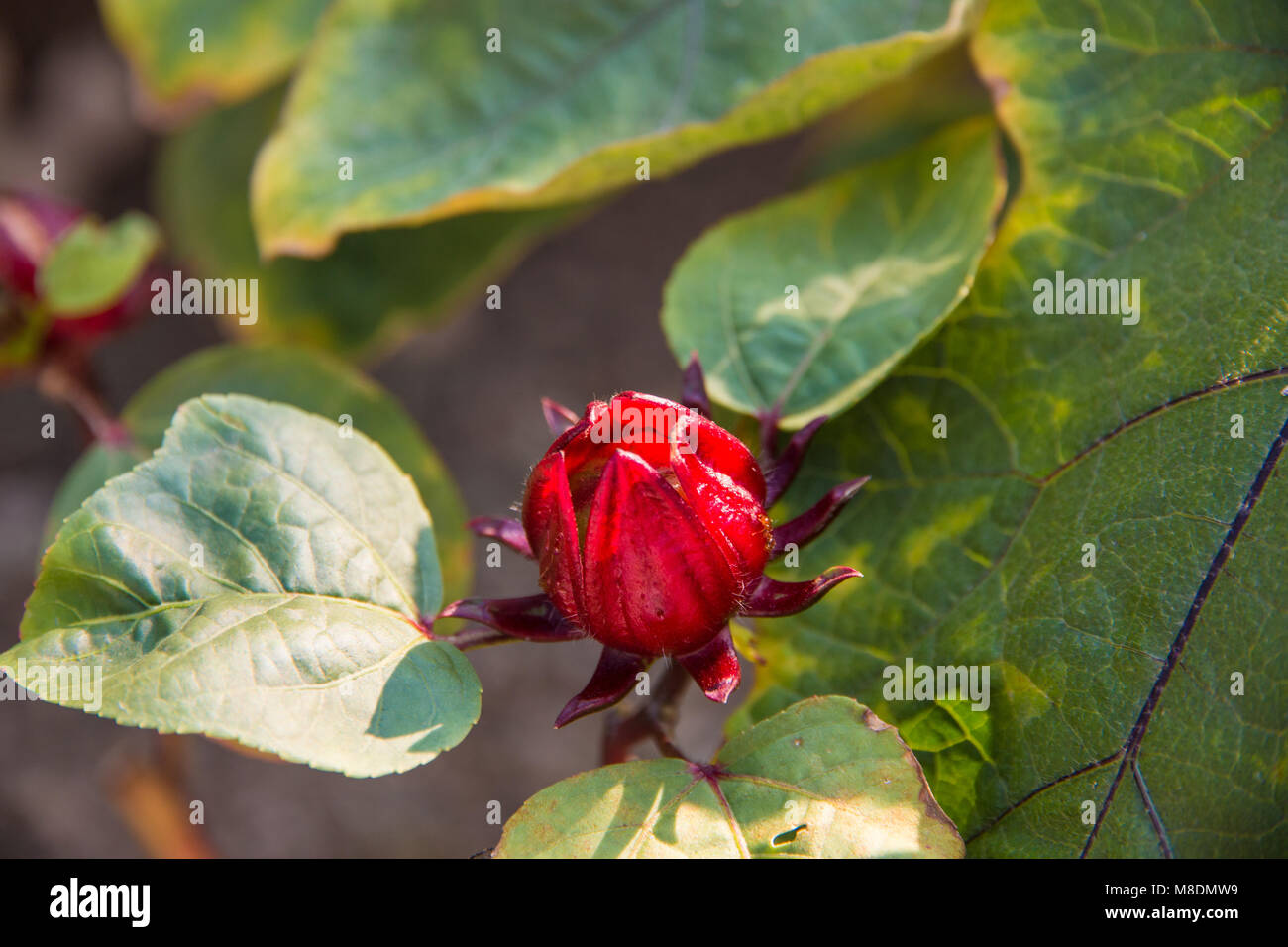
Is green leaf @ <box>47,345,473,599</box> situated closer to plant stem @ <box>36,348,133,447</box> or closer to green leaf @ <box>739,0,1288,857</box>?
plant stem @ <box>36,348,133,447</box>

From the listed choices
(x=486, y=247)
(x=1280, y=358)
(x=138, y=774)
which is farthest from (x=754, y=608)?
(x=138, y=774)

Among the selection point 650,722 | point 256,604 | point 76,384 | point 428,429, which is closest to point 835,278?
point 650,722

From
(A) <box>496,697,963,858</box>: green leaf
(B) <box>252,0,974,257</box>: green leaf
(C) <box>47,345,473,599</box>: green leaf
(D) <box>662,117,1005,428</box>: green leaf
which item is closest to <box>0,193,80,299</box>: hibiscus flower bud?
(C) <box>47,345,473,599</box>: green leaf

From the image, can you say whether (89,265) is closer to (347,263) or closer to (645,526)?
(347,263)

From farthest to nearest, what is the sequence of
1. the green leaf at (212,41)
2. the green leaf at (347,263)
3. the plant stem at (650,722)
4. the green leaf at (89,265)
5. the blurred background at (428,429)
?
the blurred background at (428,429) < the green leaf at (347,263) < the green leaf at (212,41) < the green leaf at (89,265) < the plant stem at (650,722)

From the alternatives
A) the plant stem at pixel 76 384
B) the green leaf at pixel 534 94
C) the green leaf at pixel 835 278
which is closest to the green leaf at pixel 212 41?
the green leaf at pixel 534 94

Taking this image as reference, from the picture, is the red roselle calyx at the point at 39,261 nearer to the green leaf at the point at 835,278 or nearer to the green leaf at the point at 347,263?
the green leaf at the point at 347,263
